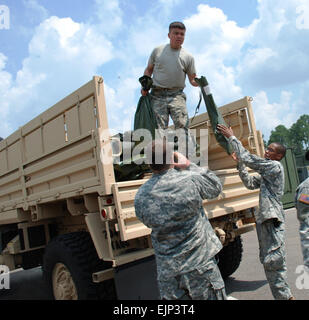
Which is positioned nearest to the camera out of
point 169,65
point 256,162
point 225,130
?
point 256,162

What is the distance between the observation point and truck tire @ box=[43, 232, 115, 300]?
3.07m

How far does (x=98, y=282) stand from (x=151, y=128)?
161 cm

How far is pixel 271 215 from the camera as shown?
3.29m

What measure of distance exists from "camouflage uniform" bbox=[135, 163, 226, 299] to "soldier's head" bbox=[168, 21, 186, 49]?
2.02m

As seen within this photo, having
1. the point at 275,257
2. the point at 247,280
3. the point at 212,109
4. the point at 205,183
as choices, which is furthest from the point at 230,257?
the point at 205,183

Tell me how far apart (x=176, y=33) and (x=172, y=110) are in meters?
0.83

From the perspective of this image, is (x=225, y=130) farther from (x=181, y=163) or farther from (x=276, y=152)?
(x=181, y=163)

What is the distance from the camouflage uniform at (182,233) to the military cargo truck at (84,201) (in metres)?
0.64

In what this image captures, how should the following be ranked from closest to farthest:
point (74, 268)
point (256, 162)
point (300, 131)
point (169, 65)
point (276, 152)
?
point (74, 268)
point (256, 162)
point (276, 152)
point (169, 65)
point (300, 131)

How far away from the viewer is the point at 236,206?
12.4 ft

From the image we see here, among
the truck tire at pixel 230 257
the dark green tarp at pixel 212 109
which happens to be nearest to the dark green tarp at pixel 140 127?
the dark green tarp at pixel 212 109

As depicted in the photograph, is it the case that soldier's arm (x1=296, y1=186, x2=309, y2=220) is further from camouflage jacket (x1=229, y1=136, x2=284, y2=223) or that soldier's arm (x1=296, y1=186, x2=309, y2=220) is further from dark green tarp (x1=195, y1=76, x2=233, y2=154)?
dark green tarp (x1=195, y1=76, x2=233, y2=154)

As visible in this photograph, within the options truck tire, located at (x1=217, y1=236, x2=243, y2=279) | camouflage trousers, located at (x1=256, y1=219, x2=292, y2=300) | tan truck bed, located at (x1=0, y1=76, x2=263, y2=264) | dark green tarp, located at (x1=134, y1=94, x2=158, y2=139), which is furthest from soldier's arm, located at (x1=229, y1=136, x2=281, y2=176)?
truck tire, located at (x1=217, y1=236, x2=243, y2=279)
